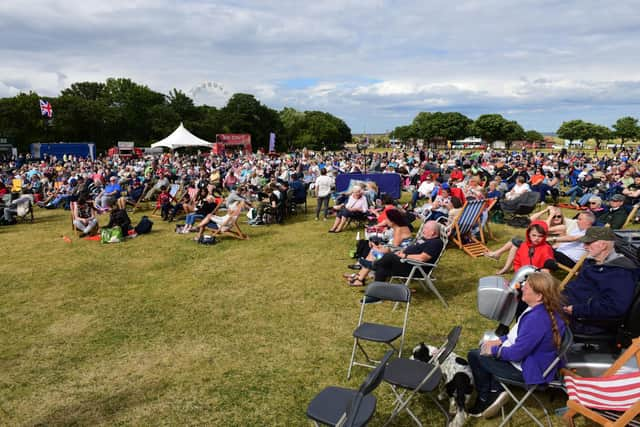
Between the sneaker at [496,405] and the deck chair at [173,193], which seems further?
the deck chair at [173,193]

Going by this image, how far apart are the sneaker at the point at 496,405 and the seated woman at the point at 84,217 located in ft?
34.1

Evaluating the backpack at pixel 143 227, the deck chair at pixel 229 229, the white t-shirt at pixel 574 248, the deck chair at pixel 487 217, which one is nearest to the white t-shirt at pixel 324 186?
the deck chair at pixel 229 229

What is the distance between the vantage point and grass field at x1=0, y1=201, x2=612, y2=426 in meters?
3.88

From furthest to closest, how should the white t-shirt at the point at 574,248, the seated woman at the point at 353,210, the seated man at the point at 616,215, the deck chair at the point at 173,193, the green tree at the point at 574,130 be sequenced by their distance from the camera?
the green tree at the point at 574,130 → the deck chair at the point at 173,193 → the seated woman at the point at 353,210 → the seated man at the point at 616,215 → the white t-shirt at the point at 574,248

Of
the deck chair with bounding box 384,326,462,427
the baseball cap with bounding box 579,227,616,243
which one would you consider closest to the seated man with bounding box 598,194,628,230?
the baseball cap with bounding box 579,227,616,243

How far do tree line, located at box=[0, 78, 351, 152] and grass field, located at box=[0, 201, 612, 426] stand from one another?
5074cm

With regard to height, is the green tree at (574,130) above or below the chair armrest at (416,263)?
above

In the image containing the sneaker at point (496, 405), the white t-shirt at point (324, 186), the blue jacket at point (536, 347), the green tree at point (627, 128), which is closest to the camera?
the blue jacket at point (536, 347)

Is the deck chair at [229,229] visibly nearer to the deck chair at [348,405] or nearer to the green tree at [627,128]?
the deck chair at [348,405]

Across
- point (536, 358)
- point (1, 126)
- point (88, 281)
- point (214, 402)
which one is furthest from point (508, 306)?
point (1, 126)

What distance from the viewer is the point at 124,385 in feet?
13.8

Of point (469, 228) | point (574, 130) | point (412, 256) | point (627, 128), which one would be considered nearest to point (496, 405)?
point (412, 256)

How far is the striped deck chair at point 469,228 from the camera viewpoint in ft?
27.6

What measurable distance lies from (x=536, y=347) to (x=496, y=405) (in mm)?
716
